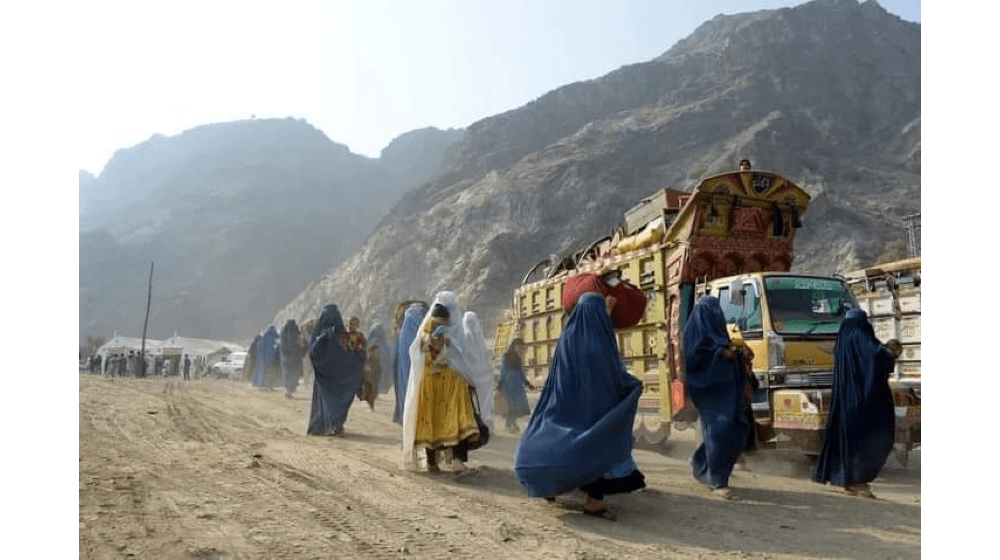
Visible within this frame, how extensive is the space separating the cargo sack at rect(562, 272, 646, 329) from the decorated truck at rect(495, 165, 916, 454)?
0.54 ft

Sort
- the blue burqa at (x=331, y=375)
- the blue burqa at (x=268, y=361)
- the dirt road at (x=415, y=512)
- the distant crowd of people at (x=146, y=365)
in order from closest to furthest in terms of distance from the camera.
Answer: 1. the dirt road at (x=415, y=512)
2. the blue burqa at (x=331, y=375)
3. the blue burqa at (x=268, y=361)
4. the distant crowd of people at (x=146, y=365)

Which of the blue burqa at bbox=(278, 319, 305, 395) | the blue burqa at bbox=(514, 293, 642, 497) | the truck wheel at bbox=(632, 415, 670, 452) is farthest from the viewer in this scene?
the blue burqa at bbox=(278, 319, 305, 395)

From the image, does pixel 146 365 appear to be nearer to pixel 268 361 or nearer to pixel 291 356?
pixel 268 361

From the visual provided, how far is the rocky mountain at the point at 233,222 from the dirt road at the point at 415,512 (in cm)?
8500

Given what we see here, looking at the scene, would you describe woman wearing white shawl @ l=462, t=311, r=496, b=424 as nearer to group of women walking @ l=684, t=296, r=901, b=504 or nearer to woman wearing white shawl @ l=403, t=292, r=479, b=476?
woman wearing white shawl @ l=403, t=292, r=479, b=476

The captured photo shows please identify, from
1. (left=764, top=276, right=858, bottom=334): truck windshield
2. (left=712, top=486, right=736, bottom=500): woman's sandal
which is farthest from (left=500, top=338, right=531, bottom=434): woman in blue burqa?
(left=712, top=486, right=736, bottom=500): woman's sandal

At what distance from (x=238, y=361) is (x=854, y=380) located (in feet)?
121

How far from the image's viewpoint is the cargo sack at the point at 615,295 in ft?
18.0

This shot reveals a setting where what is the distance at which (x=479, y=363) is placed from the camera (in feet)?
24.5

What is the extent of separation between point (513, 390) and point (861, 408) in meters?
7.20

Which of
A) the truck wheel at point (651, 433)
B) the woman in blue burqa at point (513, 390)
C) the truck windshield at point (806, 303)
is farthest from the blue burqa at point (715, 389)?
the woman in blue burqa at point (513, 390)

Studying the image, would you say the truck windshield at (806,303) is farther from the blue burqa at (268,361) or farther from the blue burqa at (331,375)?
the blue burqa at (268,361)

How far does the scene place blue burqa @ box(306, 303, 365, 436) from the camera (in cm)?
1048

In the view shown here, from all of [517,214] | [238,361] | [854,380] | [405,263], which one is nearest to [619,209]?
[517,214]
